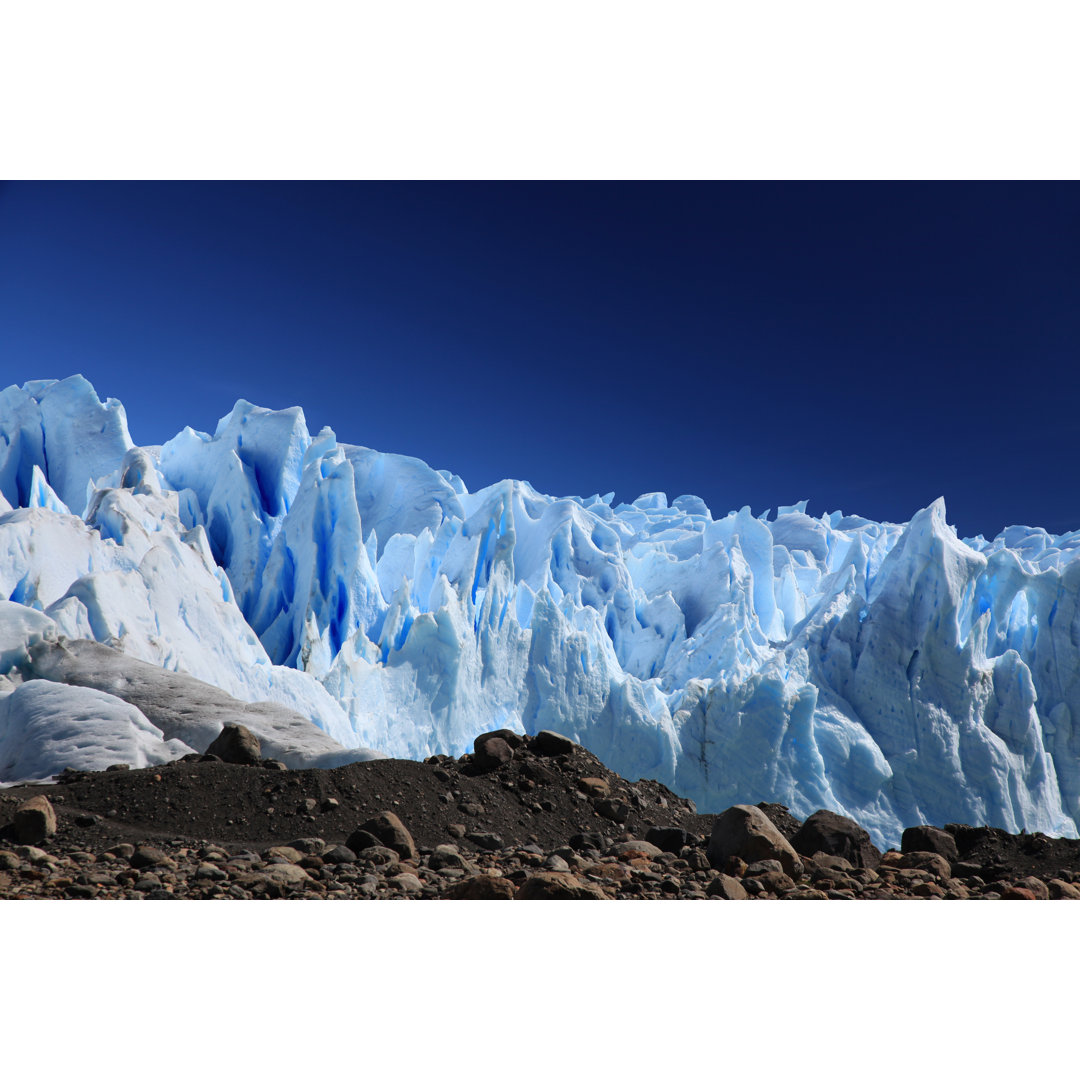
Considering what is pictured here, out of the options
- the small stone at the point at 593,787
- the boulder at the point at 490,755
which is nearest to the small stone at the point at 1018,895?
the small stone at the point at 593,787

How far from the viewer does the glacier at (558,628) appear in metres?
6.46

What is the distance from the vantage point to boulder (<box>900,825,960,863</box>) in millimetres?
2719

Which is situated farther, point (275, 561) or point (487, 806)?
point (275, 561)

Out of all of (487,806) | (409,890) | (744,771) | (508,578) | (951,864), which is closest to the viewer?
(409,890)

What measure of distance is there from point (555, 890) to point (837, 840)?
3.73 ft

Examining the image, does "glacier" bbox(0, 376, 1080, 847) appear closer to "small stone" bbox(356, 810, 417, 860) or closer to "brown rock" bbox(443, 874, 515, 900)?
"small stone" bbox(356, 810, 417, 860)

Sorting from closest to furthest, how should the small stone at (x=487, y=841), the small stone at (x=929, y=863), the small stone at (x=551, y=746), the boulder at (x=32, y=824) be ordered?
the boulder at (x=32, y=824) → the small stone at (x=929, y=863) → the small stone at (x=487, y=841) → the small stone at (x=551, y=746)

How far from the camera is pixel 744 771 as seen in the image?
283 inches

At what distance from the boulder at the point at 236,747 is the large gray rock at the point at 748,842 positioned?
1696mm

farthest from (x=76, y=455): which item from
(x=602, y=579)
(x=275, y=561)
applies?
(x=602, y=579)

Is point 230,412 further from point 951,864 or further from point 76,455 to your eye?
point 951,864

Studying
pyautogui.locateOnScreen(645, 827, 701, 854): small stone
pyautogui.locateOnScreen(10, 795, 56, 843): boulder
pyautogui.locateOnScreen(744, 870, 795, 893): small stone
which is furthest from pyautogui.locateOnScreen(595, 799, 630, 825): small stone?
pyautogui.locateOnScreen(10, 795, 56, 843): boulder

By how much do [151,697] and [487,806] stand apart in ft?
6.33

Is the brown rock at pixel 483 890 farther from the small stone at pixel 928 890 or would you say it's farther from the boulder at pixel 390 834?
the small stone at pixel 928 890
